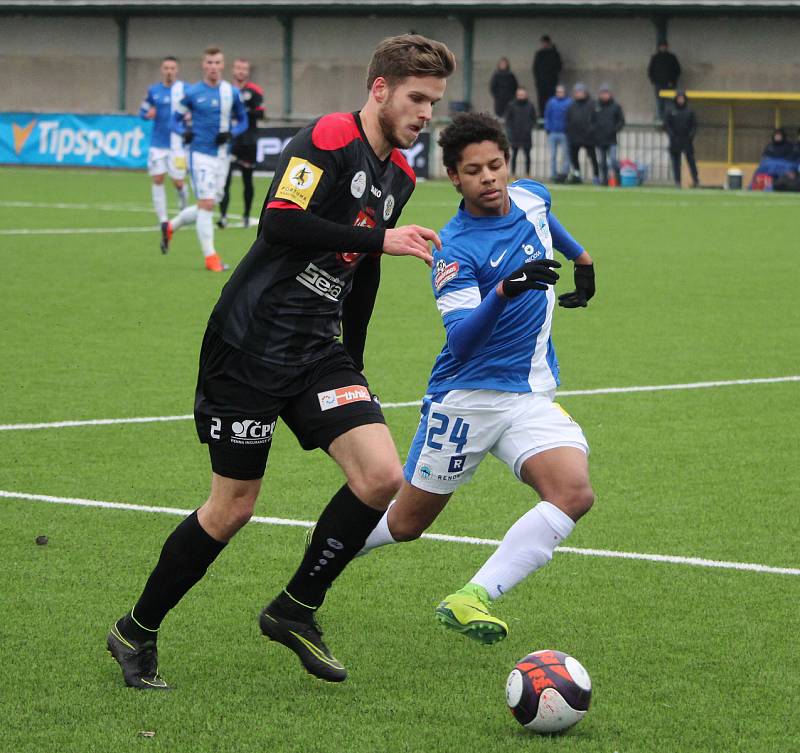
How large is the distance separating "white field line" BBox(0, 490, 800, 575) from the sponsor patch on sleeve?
224cm

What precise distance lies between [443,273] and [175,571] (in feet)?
4.38

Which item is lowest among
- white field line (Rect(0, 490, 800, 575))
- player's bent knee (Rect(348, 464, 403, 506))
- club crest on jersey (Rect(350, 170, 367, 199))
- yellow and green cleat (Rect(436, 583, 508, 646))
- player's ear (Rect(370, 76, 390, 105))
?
white field line (Rect(0, 490, 800, 575))

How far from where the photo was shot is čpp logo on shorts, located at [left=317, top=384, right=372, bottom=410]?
15.7ft

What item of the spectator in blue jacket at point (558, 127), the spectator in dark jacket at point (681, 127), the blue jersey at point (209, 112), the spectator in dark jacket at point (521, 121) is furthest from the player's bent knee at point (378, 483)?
the spectator in dark jacket at point (521, 121)

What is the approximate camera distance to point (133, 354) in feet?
37.2

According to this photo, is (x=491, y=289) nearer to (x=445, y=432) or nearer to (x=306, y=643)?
(x=445, y=432)

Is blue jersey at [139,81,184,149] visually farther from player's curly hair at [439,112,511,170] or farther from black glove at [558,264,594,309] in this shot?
player's curly hair at [439,112,511,170]

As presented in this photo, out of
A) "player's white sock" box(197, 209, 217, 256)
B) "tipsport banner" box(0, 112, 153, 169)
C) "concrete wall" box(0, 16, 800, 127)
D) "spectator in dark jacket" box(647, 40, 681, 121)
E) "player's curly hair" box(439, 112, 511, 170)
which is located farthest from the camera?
"tipsport banner" box(0, 112, 153, 169)

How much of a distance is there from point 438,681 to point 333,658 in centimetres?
34

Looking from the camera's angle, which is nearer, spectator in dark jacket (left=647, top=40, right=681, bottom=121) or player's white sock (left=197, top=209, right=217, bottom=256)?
player's white sock (left=197, top=209, right=217, bottom=256)

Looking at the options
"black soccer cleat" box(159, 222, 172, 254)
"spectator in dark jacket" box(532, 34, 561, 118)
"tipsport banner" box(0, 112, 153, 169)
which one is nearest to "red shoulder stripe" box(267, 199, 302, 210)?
"black soccer cleat" box(159, 222, 172, 254)

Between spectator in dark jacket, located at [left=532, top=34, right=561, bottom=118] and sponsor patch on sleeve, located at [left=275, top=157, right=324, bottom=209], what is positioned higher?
spectator in dark jacket, located at [left=532, top=34, right=561, bottom=118]

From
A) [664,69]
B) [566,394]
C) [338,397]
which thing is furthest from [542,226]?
[664,69]

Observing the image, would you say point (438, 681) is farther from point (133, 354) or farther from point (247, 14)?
point (247, 14)
